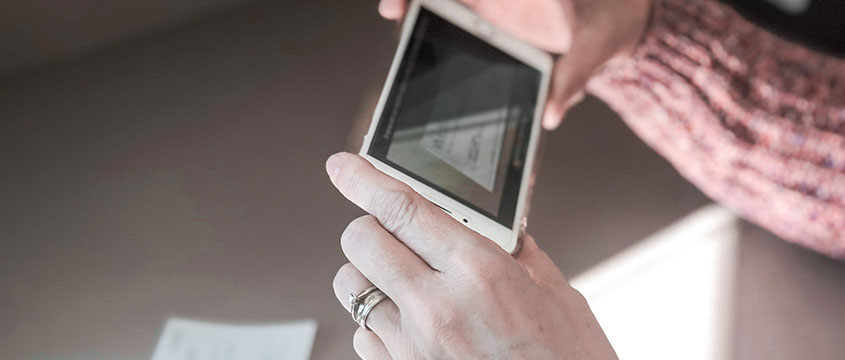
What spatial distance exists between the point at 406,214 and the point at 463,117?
24 cm

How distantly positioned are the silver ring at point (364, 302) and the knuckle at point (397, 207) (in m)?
0.05

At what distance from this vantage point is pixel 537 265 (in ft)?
1.74

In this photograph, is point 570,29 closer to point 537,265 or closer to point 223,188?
point 537,265

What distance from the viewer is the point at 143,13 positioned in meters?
0.78

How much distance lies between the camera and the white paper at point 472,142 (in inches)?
22.9

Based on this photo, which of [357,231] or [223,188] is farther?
[223,188]

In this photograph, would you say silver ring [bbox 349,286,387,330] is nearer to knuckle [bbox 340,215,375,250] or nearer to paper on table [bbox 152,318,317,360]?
knuckle [bbox 340,215,375,250]

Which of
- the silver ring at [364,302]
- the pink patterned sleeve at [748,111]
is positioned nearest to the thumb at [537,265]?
the silver ring at [364,302]

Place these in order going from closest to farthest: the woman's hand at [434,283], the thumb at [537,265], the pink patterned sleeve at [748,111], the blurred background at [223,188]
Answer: the woman's hand at [434,283], the thumb at [537,265], the blurred background at [223,188], the pink patterned sleeve at [748,111]

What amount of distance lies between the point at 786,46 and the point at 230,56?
2.48 feet

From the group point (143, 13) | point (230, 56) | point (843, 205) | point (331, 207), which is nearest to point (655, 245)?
point (843, 205)

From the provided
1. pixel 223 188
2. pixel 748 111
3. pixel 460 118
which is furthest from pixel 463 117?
pixel 748 111

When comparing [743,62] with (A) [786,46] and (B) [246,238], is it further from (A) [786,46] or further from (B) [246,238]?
(B) [246,238]

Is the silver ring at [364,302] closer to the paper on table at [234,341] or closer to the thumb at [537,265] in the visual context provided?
the thumb at [537,265]
